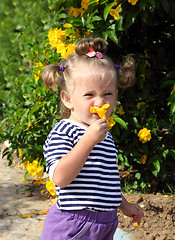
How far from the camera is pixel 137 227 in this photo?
2908mm

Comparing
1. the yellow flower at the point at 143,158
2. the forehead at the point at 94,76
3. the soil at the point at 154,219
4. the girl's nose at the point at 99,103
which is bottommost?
the soil at the point at 154,219

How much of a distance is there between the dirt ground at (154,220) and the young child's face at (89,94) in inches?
58.6

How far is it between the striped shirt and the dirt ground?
129 centimetres

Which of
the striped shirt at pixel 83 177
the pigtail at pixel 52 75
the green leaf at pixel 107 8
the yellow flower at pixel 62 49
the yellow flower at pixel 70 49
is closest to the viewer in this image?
the striped shirt at pixel 83 177

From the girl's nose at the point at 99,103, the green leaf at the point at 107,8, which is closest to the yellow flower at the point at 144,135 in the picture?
the green leaf at the point at 107,8

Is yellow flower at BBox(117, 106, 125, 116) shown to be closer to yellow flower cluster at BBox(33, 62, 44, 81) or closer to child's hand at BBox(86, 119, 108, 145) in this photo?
yellow flower cluster at BBox(33, 62, 44, 81)

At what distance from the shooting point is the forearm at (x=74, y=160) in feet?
4.58

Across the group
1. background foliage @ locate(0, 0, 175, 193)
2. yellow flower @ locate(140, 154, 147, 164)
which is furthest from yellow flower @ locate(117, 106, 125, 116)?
yellow flower @ locate(140, 154, 147, 164)

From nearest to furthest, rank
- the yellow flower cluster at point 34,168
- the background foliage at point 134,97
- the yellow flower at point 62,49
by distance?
the yellow flower at point 62,49 < the background foliage at point 134,97 < the yellow flower cluster at point 34,168

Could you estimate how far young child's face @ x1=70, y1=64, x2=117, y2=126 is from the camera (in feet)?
5.10

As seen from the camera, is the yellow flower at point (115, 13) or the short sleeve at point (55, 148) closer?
the short sleeve at point (55, 148)

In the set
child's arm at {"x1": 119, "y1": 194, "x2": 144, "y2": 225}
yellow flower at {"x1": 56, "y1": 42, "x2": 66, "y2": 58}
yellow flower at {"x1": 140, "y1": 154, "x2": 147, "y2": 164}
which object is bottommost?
yellow flower at {"x1": 140, "y1": 154, "x2": 147, "y2": 164}

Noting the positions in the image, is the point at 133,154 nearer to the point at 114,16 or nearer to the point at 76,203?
the point at 114,16

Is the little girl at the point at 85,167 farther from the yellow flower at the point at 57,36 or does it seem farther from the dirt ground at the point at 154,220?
the yellow flower at the point at 57,36
